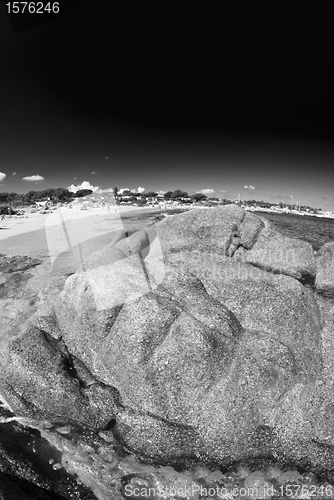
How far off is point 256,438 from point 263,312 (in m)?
2.59

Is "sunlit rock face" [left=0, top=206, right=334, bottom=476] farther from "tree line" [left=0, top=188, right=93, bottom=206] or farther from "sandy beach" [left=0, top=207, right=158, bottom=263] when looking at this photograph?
"tree line" [left=0, top=188, right=93, bottom=206]

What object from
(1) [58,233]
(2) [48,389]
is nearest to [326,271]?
(2) [48,389]

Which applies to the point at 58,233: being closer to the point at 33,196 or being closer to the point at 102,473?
the point at 102,473

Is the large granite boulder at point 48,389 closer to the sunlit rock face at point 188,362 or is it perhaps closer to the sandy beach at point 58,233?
the sunlit rock face at point 188,362

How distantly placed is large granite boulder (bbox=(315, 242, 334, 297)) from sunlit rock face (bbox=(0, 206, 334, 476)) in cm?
81

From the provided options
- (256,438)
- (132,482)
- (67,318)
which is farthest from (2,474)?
(256,438)

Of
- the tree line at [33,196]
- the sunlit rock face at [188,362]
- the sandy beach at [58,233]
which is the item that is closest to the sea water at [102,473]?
the sunlit rock face at [188,362]

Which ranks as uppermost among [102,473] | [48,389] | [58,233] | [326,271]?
[58,233]

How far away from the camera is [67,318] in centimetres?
752

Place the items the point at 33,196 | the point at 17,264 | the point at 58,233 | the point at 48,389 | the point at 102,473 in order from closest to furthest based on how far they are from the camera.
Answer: the point at 102,473, the point at 48,389, the point at 17,264, the point at 58,233, the point at 33,196

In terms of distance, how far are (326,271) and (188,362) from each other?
554 cm

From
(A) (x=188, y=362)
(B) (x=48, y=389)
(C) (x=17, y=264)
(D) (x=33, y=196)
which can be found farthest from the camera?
(D) (x=33, y=196)

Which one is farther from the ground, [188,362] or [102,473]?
[188,362]

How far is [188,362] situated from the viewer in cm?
617
